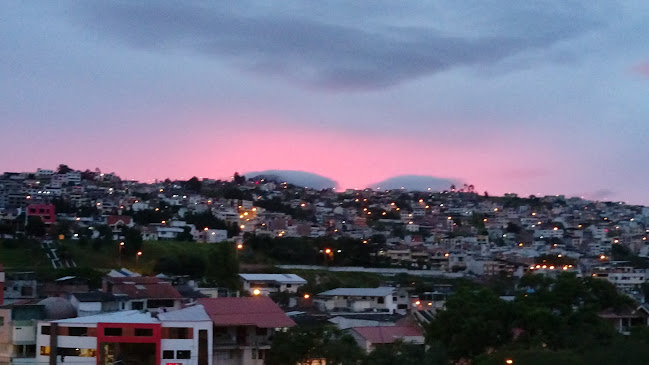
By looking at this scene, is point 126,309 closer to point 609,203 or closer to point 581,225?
point 581,225

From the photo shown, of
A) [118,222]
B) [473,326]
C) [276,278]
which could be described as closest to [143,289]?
[473,326]

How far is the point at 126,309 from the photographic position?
2500cm

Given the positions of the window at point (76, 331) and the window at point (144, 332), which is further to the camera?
the window at point (76, 331)

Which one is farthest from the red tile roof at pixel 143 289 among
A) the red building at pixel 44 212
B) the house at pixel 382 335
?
the red building at pixel 44 212

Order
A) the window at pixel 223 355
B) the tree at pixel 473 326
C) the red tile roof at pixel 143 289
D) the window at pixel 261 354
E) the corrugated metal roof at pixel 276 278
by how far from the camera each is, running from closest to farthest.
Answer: the tree at pixel 473 326, the window at pixel 223 355, the window at pixel 261 354, the red tile roof at pixel 143 289, the corrugated metal roof at pixel 276 278

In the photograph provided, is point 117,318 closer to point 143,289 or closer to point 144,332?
point 144,332

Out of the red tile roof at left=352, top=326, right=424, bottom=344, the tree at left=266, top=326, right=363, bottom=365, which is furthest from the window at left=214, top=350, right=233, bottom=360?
the red tile roof at left=352, top=326, right=424, bottom=344

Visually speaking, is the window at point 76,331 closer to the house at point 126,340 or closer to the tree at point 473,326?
the house at point 126,340

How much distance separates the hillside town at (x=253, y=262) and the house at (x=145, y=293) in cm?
5

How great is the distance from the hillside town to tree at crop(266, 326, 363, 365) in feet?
0.77

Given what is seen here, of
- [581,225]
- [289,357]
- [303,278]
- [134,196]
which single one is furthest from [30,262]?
[581,225]

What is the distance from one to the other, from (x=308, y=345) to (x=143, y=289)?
7.04 meters

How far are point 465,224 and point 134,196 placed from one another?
97.4 ft

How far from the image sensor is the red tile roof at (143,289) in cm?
2577
